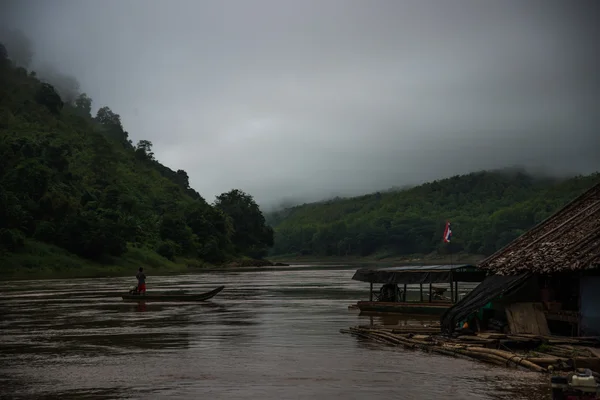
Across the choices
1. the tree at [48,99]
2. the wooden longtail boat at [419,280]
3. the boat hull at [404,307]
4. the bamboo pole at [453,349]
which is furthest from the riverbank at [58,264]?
the tree at [48,99]

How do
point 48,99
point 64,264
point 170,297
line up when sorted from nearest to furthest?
point 170,297 → point 64,264 → point 48,99

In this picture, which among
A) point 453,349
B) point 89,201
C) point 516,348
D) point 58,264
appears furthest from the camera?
point 89,201

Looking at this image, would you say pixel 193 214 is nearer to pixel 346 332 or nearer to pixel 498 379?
pixel 346 332

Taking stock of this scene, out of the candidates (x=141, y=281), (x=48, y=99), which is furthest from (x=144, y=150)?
(x=141, y=281)

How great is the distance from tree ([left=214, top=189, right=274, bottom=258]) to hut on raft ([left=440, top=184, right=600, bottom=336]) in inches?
5118

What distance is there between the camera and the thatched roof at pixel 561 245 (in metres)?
18.6

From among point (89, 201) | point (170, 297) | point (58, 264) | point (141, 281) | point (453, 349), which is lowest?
point (453, 349)

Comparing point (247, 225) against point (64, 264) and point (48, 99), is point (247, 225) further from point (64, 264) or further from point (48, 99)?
point (64, 264)

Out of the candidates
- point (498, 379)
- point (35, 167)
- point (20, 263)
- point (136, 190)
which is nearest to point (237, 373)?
point (498, 379)

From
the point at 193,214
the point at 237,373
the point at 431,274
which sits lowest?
the point at 237,373

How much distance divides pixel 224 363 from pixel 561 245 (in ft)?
34.2

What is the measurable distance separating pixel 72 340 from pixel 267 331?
7.08 m

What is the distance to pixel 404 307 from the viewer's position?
33625 mm

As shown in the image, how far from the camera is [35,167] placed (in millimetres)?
90562
